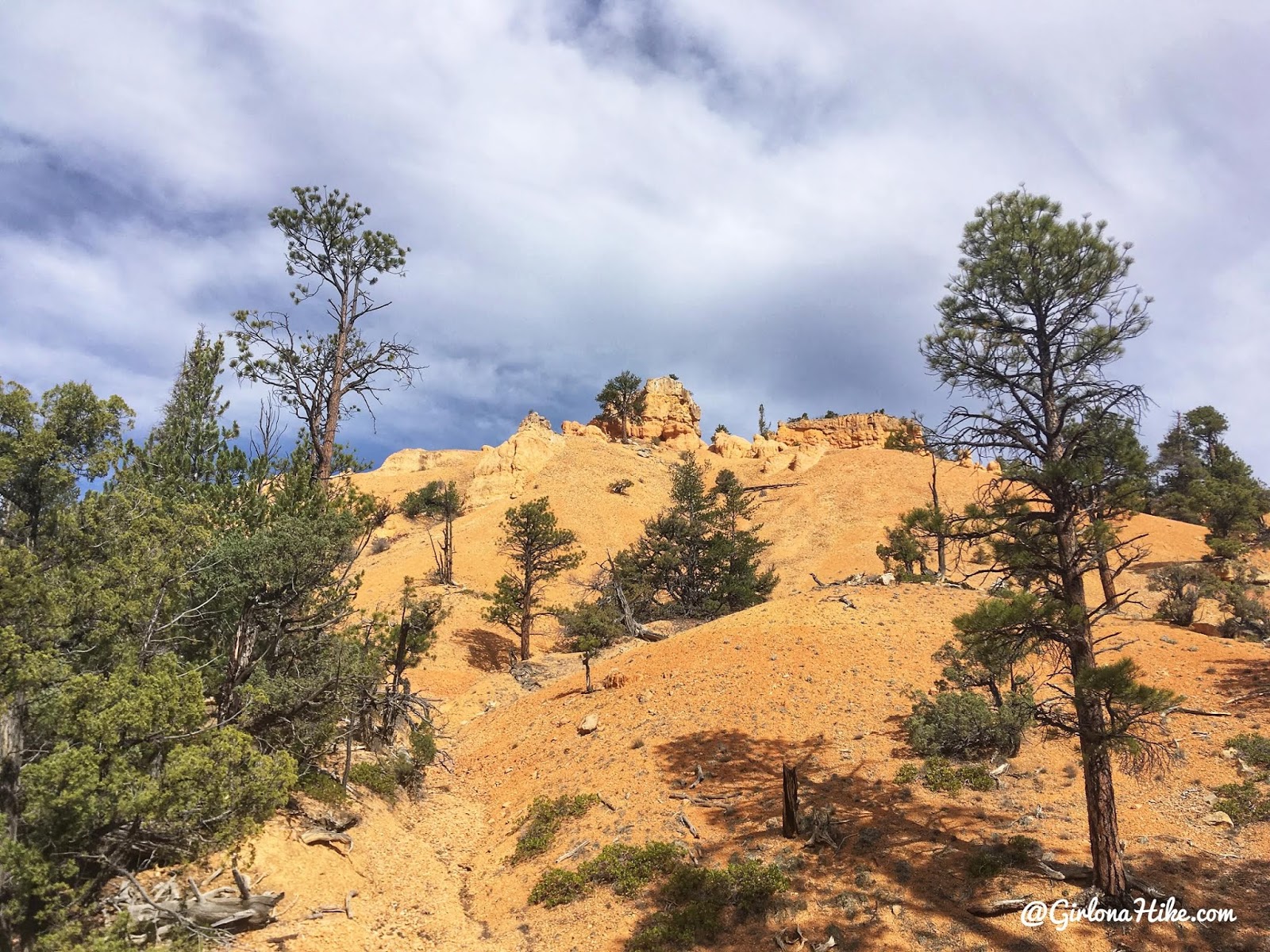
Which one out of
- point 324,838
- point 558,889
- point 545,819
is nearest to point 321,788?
point 324,838

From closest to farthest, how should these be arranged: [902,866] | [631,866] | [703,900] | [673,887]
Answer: [703,900], [902,866], [673,887], [631,866]

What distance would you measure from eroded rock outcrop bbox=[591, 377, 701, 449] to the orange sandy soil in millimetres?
63138

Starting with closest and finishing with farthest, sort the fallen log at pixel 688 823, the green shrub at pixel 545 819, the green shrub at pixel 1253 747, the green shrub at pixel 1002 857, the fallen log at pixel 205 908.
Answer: the fallen log at pixel 205 908 → the green shrub at pixel 1002 857 → the fallen log at pixel 688 823 → the green shrub at pixel 1253 747 → the green shrub at pixel 545 819

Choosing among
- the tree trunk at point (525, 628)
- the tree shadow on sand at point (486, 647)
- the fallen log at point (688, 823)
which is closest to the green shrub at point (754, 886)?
the fallen log at point (688, 823)

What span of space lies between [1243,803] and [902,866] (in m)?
6.35

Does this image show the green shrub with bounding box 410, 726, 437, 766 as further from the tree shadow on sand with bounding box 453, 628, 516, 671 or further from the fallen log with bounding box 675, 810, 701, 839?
A: the tree shadow on sand with bounding box 453, 628, 516, 671

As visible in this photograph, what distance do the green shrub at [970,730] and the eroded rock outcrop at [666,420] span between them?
71.7 meters

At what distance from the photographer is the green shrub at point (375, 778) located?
14372 mm

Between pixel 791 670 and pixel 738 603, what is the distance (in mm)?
12572

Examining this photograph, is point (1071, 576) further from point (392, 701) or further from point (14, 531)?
point (14, 531)

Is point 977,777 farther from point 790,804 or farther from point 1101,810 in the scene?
point 1101,810

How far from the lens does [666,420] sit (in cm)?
8969

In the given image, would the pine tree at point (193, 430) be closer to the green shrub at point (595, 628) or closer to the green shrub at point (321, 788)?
the green shrub at point (321, 788)

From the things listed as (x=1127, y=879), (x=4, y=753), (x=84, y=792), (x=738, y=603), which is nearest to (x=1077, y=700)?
(x=1127, y=879)
